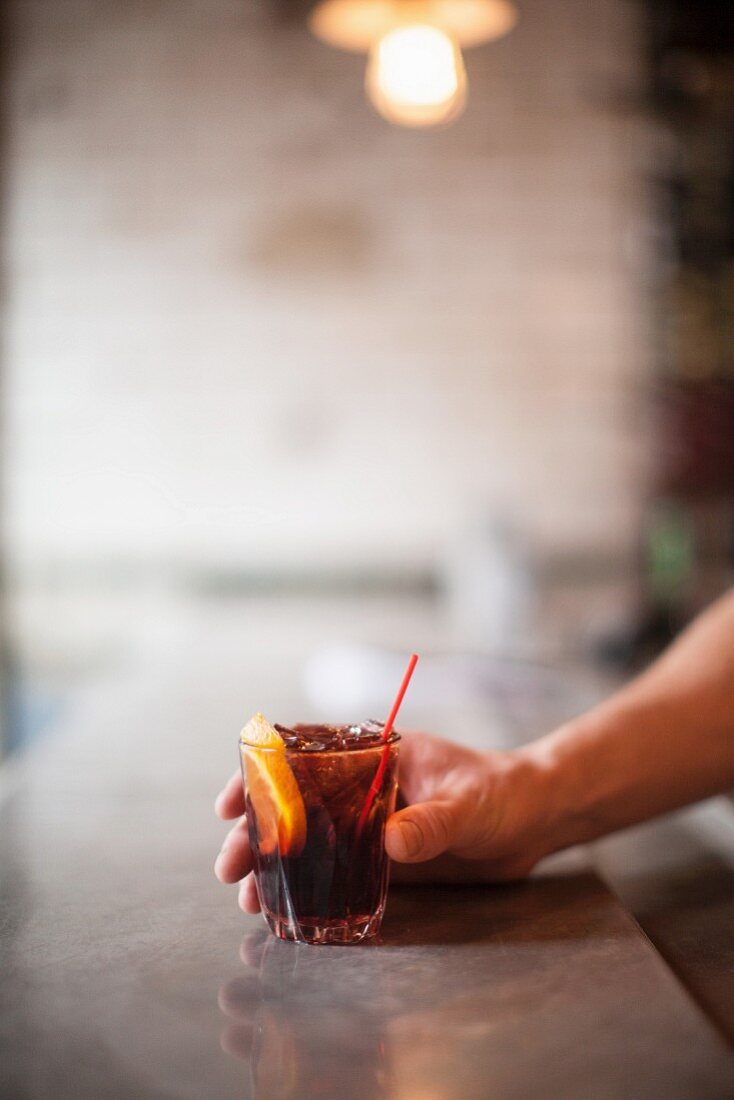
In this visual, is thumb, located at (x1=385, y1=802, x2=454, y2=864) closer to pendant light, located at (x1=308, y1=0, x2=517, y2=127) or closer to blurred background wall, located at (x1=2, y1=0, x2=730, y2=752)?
pendant light, located at (x1=308, y1=0, x2=517, y2=127)

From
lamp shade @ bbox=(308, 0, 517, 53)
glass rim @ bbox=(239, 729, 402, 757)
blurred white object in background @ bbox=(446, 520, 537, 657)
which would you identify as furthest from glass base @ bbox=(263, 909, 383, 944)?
blurred white object in background @ bbox=(446, 520, 537, 657)

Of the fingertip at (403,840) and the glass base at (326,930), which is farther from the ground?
the fingertip at (403,840)

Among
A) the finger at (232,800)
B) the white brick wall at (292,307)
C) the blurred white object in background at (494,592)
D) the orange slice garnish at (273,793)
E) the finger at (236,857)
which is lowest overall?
the blurred white object in background at (494,592)

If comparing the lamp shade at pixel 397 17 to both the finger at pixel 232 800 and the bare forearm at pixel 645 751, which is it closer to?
the bare forearm at pixel 645 751

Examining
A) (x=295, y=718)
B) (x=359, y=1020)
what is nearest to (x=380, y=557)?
(x=295, y=718)

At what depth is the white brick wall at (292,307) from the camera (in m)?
3.97

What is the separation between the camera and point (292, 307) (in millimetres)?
3996

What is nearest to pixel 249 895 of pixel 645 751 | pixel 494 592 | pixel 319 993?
pixel 319 993

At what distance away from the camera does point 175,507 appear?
4.00 meters

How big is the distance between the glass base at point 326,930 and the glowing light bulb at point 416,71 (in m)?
2.01

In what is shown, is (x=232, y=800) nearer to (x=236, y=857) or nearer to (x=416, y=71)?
(x=236, y=857)

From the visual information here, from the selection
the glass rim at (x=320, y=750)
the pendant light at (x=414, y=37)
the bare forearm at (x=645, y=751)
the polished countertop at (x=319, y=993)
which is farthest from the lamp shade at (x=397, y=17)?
the glass rim at (x=320, y=750)

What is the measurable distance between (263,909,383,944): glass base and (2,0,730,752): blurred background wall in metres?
3.27

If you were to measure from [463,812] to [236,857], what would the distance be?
6.3 inches
